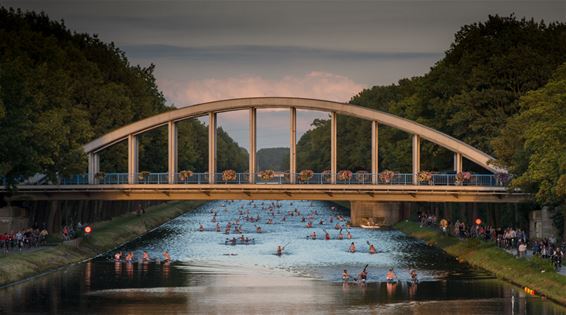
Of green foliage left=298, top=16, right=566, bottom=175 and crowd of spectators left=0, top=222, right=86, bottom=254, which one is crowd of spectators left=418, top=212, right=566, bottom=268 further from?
crowd of spectators left=0, top=222, right=86, bottom=254

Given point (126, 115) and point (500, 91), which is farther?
point (126, 115)

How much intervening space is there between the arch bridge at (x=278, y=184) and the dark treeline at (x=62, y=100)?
111 inches

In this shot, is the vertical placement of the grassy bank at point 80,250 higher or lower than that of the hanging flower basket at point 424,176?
lower

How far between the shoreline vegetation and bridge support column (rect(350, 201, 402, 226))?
25.6m

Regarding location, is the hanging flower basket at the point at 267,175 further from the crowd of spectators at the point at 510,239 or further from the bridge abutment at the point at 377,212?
the bridge abutment at the point at 377,212

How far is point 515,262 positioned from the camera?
89.4 meters

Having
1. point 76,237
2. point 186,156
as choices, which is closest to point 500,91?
point 76,237

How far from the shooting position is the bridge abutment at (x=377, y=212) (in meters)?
154

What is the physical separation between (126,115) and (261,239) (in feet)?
64.1

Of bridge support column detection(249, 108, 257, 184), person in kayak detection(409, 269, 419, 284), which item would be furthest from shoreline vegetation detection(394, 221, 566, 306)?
bridge support column detection(249, 108, 257, 184)

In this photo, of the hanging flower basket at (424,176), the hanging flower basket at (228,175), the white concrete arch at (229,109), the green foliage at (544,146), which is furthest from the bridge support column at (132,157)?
the green foliage at (544,146)

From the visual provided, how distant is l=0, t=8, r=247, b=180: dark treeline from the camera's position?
99312 mm

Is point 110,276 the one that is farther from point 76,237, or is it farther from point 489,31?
point 489,31

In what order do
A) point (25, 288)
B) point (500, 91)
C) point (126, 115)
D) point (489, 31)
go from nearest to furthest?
point (25, 288), point (500, 91), point (489, 31), point (126, 115)
